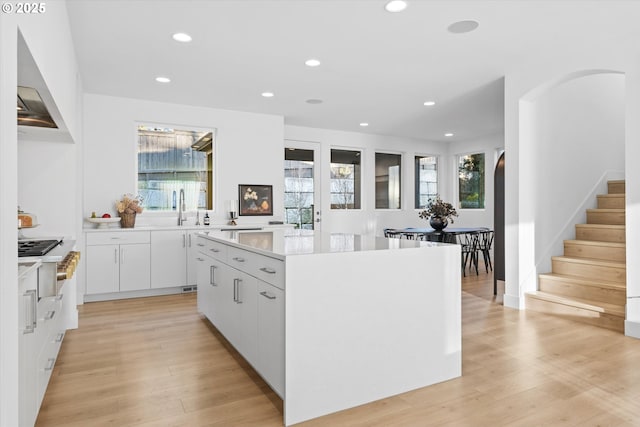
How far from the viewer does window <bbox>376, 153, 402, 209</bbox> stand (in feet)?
27.2

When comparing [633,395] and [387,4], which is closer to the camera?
[633,395]

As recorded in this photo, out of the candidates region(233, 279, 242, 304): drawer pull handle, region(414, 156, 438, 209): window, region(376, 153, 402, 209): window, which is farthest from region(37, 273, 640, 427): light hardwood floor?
region(414, 156, 438, 209): window

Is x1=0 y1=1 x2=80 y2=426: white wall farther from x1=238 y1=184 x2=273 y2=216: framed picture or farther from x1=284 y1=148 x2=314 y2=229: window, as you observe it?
x1=284 y1=148 x2=314 y2=229: window

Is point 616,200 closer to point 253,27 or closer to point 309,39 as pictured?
point 309,39

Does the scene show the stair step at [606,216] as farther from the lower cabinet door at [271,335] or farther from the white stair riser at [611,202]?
the lower cabinet door at [271,335]

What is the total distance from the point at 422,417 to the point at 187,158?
4.85m

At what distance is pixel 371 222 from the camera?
8.09m

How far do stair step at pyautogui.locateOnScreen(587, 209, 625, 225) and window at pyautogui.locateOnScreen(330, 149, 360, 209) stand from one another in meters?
4.00

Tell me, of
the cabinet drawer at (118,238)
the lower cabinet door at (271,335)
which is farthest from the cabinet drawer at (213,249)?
the cabinet drawer at (118,238)

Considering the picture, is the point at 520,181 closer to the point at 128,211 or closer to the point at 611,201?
the point at 611,201

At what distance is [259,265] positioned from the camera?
2299mm

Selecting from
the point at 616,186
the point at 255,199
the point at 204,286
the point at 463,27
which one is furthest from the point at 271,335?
the point at 616,186

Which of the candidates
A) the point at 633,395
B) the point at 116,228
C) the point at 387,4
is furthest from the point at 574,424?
the point at 116,228

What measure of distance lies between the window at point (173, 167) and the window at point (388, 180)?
144 inches
